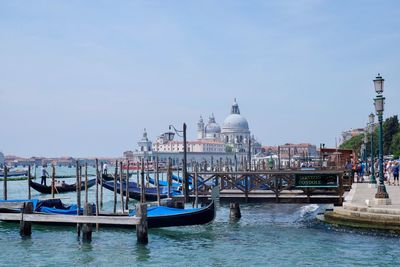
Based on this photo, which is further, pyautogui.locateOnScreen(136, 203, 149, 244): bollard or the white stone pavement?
the white stone pavement

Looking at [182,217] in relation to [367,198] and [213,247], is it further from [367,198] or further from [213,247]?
[367,198]

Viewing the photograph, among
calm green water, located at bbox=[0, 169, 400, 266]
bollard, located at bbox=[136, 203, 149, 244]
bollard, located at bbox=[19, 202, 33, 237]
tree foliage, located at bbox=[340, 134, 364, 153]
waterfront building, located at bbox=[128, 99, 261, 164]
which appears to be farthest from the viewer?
waterfront building, located at bbox=[128, 99, 261, 164]

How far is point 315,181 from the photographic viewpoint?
15016 millimetres

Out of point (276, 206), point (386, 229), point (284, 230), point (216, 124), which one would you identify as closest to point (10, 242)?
point (284, 230)

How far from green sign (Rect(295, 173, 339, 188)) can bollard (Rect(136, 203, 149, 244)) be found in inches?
189

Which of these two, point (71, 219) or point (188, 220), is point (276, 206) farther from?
point (71, 219)

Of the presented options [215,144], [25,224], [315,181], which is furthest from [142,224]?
[215,144]

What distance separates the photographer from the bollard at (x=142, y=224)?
1108 centimetres

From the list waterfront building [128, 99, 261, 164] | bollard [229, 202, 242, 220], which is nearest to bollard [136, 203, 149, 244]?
bollard [229, 202, 242, 220]

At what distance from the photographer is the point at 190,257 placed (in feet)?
34.7

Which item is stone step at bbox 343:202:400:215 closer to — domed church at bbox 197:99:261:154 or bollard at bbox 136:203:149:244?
bollard at bbox 136:203:149:244

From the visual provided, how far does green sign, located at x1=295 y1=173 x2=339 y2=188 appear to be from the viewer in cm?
1501

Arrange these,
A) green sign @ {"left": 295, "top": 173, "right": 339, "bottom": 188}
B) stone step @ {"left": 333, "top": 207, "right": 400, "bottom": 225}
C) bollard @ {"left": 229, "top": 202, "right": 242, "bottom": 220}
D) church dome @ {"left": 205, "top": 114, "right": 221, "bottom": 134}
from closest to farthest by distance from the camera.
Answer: stone step @ {"left": 333, "top": 207, "right": 400, "bottom": 225}
green sign @ {"left": 295, "top": 173, "right": 339, "bottom": 188}
bollard @ {"left": 229, "top": 202, "right": 242, "bottom": 220}
church dome @ {"left": 205, "top": 114, "right": 221, "bottom": 134}

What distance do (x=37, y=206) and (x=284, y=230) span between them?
5665 millimetres
